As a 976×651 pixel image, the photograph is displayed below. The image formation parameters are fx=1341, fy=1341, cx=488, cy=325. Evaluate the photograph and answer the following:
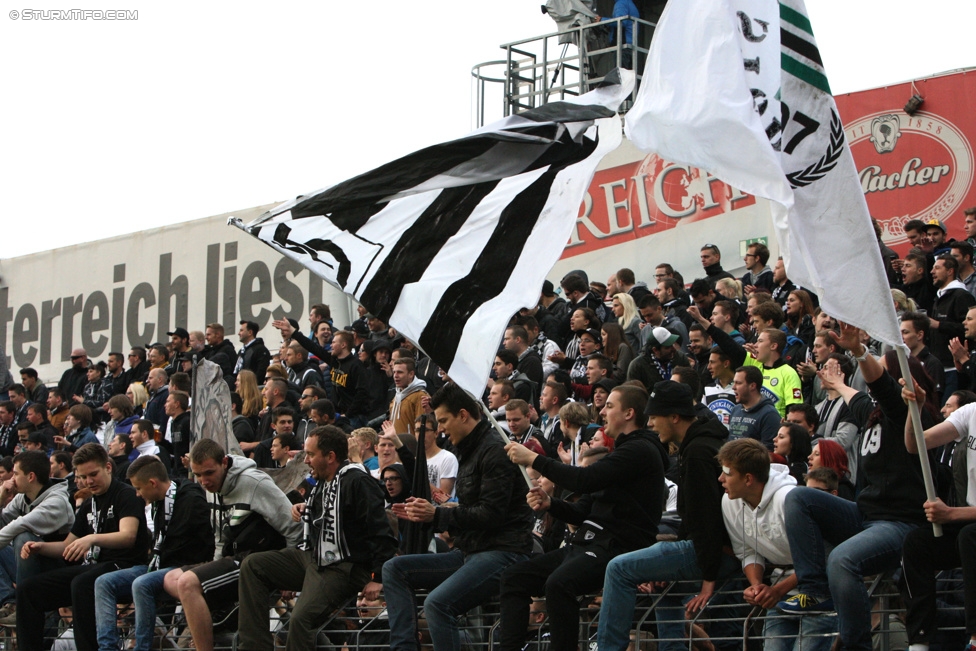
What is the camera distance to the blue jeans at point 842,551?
7027 millimetres

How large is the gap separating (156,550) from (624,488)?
13.6ft

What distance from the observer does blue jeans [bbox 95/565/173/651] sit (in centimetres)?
1014

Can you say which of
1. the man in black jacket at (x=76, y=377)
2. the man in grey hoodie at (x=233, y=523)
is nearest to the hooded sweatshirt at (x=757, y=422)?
the man in grey hoodie at (x=233, y=523)

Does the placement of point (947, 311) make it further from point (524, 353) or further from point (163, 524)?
point (163, 524)

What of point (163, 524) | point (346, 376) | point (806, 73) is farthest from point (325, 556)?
point (346, 376)

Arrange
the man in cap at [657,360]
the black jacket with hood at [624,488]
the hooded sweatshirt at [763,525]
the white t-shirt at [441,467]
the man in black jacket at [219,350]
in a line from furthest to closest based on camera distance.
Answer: the man in black jacket at [219,350] < the man in cap at [657,360] < the white t-shirt at [441,467] < the black jacket with hood at [624,488] < the hooded sweatshirt at [763,525]

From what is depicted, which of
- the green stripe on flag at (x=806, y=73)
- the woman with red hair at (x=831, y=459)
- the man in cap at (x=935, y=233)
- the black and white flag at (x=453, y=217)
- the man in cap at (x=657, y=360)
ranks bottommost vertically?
the woman with red hair at (x=831, y=459)

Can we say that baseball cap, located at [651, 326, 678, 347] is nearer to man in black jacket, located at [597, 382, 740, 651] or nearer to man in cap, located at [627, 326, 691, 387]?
man in cap, located at [627, 326, 691, 387]

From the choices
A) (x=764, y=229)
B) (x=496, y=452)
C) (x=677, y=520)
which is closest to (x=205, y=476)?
(x=496, y=452)

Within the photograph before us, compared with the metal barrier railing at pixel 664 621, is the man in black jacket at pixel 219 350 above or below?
above

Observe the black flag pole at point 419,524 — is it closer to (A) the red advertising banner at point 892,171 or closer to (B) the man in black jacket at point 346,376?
(B) the man in black jacket at point 346,376

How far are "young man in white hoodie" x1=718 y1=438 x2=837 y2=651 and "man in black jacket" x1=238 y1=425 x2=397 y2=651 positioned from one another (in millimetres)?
2729

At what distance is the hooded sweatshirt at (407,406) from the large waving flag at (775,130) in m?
6.69

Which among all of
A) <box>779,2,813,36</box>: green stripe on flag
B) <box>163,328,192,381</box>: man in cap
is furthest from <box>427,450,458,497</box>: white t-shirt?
<box>163,328,192,381</box>: man in cap
